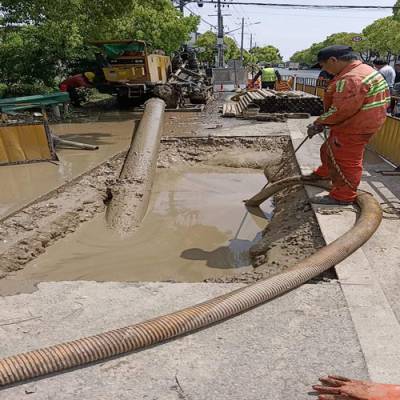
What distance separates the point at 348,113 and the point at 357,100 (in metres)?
0.16

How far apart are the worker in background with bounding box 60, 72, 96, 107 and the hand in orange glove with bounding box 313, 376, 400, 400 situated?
14.5 m

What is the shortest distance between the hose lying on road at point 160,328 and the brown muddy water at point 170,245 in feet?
4.35

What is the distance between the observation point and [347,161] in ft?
14.9

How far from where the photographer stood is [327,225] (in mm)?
4262

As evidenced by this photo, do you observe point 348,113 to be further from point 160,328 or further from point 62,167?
point 62,167

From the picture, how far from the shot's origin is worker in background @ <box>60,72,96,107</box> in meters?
14.9

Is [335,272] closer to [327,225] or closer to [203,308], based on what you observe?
[327,225]

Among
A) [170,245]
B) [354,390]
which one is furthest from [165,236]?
[354,390]

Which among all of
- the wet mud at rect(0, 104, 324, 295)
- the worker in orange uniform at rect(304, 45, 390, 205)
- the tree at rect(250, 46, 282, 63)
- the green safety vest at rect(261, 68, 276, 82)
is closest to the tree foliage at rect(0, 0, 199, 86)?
the green safety vest at rect(261, 68, 276, 82)

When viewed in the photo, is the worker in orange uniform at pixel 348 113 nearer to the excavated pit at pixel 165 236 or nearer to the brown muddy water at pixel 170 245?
the excavated pit at pixel 165 236

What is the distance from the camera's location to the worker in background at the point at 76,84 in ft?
49.0

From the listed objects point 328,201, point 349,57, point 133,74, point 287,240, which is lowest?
point 287,240

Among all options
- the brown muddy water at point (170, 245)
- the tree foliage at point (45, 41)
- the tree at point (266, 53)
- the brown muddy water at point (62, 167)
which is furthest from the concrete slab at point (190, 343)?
the tree at point (266, 53)

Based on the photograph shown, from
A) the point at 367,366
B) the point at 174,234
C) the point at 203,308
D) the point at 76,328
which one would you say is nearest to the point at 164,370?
the point at 203,308
